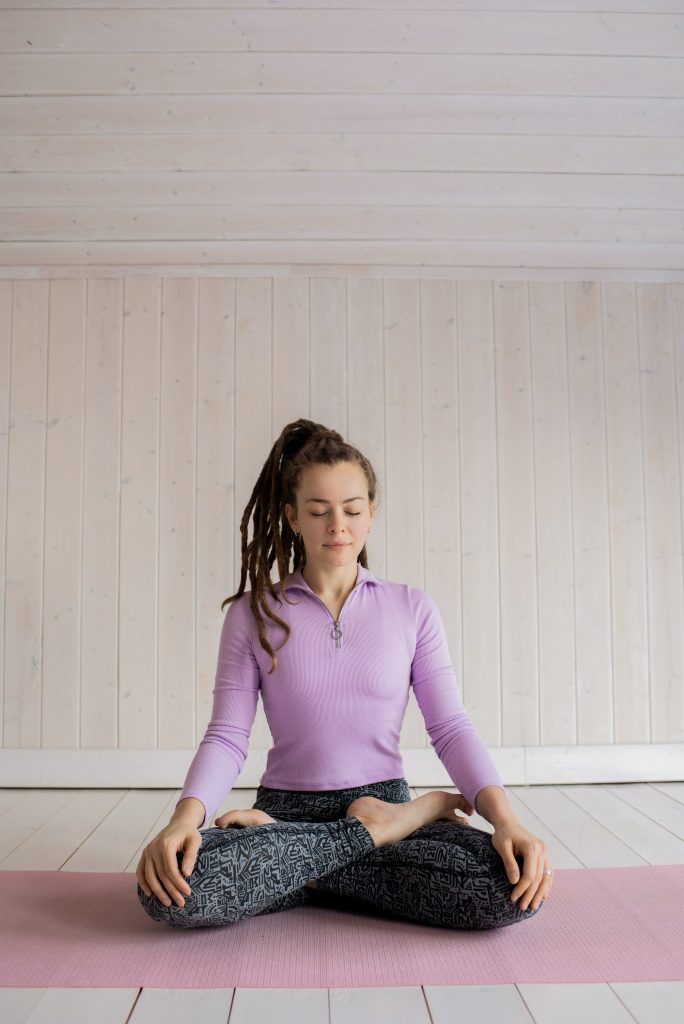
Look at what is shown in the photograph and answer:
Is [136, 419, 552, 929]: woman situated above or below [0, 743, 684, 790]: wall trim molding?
above

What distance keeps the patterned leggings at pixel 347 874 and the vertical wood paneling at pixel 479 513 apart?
1.49 meters

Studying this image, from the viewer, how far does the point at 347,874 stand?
159cm

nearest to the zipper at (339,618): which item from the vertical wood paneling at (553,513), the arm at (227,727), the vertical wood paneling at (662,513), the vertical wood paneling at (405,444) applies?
the arm at (227,727)

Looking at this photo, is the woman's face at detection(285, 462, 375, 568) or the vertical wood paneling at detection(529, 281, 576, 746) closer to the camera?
the woman's face at detection(285, 462, 375, 568)

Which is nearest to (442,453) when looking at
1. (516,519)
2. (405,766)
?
(516,519)

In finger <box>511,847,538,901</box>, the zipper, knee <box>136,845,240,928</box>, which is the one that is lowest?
knee <box>136,845,240,928</box>

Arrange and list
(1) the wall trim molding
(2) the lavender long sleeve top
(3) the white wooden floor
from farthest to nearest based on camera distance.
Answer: (1) the wall trim molding → (2) the lavender long sleeve top → (3) the white wooden floor

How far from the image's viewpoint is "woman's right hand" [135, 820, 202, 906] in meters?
1.36

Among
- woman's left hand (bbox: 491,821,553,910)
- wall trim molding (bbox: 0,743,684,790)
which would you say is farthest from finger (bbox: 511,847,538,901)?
wall trim molding (bbox: 0,743,684,790)

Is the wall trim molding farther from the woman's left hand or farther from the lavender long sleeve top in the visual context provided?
the woman's left hand

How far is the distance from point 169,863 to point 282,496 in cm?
85

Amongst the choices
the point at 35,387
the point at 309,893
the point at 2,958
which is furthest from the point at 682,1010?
the point at 35,387

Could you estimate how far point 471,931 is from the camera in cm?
153

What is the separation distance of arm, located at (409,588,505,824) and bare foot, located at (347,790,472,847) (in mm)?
76
